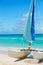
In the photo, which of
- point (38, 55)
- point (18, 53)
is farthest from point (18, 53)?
point (38, 55)

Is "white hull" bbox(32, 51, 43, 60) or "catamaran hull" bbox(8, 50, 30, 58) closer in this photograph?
"white hull" bbox(32, 51, 43, 60)

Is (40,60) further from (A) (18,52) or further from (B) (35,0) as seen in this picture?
(B) (35,0)

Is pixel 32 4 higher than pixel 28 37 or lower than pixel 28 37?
higher

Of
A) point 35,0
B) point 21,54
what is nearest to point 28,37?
point 21,54

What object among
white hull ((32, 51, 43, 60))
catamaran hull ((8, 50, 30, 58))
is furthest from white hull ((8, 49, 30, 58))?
white hull ((32, 51, 43, 60))

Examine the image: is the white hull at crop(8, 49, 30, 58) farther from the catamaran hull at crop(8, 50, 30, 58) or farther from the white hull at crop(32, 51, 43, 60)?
the white hull at crop(32, 51, 43, 60)

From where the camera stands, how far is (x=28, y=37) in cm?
1472

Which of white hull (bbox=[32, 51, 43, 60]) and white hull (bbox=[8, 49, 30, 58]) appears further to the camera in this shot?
white hull (bbox=[8, 49, 30, 58])

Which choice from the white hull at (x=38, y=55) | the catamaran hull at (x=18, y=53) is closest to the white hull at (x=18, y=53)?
the catamaran hull at (x=18, y=53)

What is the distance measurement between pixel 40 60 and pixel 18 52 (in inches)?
54.9

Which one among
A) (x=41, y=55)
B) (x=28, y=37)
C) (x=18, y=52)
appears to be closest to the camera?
(x=41, y=55)

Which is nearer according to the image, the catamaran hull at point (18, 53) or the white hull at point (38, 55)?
the white hull at point (38, 55)

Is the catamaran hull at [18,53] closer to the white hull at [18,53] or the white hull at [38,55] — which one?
the white hull at [18,53]

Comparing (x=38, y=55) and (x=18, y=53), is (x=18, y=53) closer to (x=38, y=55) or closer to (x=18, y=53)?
(x=18, y=53)
